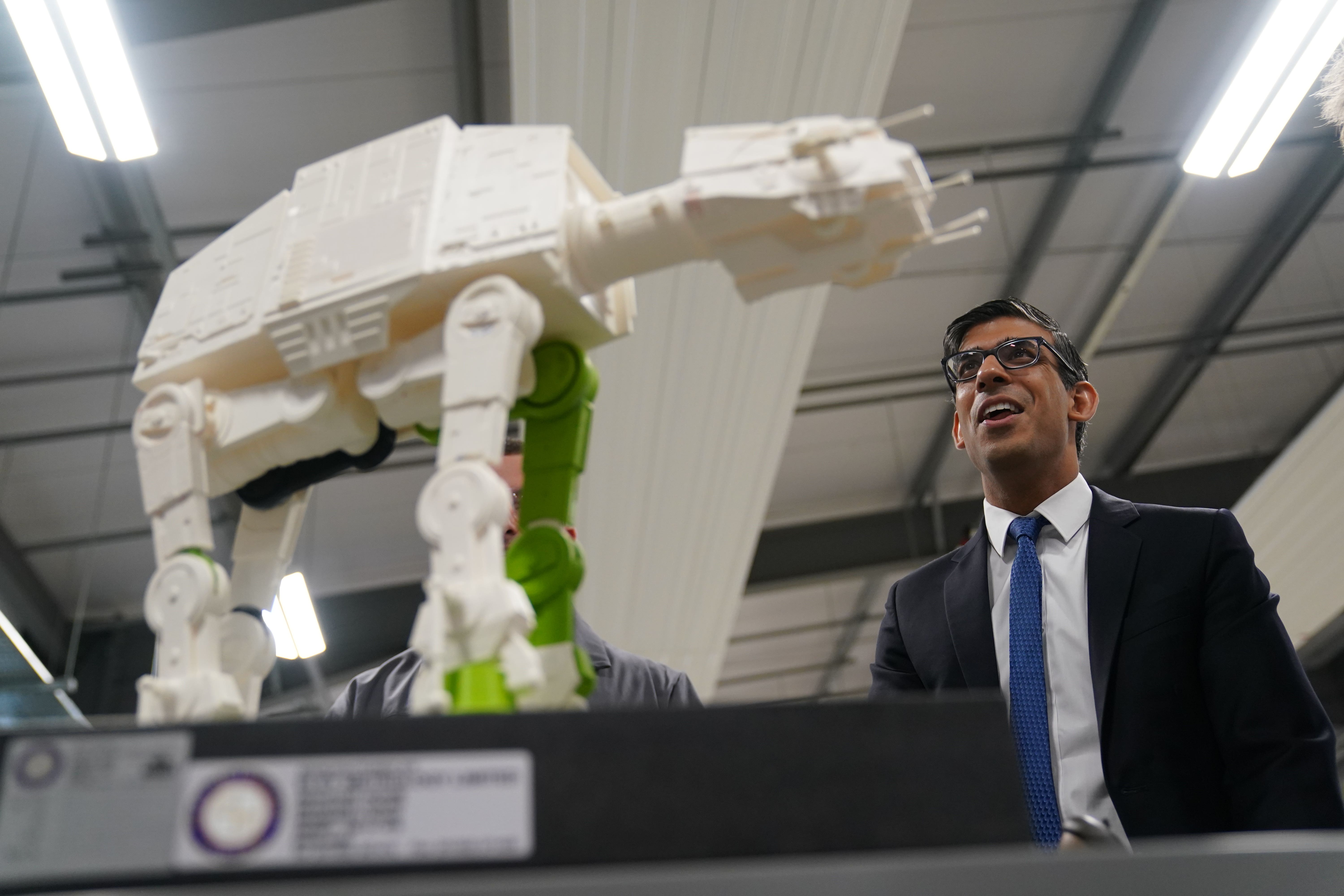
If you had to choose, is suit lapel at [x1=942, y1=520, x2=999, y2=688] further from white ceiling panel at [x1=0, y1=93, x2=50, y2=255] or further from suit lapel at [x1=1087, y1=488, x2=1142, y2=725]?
white ceiling panel at [x1=0, y1=93, x2=50, y2=255]

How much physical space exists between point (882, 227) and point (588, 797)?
2.24 feet

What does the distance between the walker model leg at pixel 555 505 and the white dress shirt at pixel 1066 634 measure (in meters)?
0.67

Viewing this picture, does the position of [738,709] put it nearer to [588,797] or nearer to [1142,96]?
[588,797]

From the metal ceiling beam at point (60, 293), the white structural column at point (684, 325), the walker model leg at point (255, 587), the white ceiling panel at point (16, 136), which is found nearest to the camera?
the walker model leg at point (255, 587)

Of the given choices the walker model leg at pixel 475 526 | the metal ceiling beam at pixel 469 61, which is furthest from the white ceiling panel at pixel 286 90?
the walker model leg at pixel 475 526

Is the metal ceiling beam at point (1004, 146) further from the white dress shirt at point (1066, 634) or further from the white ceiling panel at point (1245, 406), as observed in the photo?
the white dress shirt at point (1066, 634)

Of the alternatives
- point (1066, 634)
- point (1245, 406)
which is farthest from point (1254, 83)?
point (1245, 406)

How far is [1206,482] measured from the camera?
27.2 feet

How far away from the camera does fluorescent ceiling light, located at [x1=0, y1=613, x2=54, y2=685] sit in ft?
15.2

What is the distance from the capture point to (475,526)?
3.25ft

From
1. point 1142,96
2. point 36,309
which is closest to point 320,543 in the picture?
point 36,309

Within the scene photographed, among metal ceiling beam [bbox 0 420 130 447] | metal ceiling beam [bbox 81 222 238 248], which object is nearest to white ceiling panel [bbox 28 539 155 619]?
metal ceiling beam [bbox 0 420 130 447]

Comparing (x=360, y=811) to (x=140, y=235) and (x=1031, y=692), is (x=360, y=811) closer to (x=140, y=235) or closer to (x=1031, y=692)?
(x=1031, y=692)

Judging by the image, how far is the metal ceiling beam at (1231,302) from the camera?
623 centimetres
